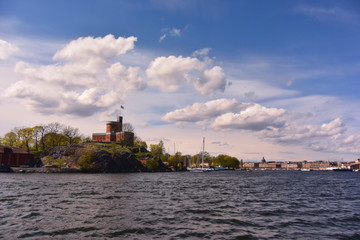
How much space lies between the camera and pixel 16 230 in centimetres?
1577

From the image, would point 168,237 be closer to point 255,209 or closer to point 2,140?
point 255,209

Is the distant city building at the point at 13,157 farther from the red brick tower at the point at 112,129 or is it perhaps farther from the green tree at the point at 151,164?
the red brick tower at the point at 112,129

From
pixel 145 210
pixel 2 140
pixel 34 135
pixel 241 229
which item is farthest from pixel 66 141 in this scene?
pixel 241 229

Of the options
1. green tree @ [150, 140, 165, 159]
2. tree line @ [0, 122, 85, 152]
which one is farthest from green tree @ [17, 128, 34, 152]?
green tree @ [150, 140, 165, 159]

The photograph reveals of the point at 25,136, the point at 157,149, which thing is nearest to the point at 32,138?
the point at 25,136

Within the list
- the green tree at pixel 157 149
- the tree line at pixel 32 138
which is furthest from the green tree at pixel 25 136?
the green tree at pixel 157 149

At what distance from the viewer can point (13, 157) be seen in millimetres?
104750

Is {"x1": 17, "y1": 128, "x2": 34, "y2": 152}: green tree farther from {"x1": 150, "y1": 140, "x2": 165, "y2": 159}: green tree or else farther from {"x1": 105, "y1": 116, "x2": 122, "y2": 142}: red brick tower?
{"x1": 150, "y1": 140, "x2": 165, "y2": 159}: green tree

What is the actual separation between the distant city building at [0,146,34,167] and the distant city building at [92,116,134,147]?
58.6 meters

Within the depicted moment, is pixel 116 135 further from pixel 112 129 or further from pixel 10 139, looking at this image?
pixel 10 139

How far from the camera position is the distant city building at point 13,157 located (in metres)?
102

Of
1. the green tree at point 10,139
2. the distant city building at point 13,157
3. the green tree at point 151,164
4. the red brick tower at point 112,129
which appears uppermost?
the red brick tower at point 112,129

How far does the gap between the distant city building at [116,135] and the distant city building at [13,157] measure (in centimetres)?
5863

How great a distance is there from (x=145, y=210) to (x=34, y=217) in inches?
343
